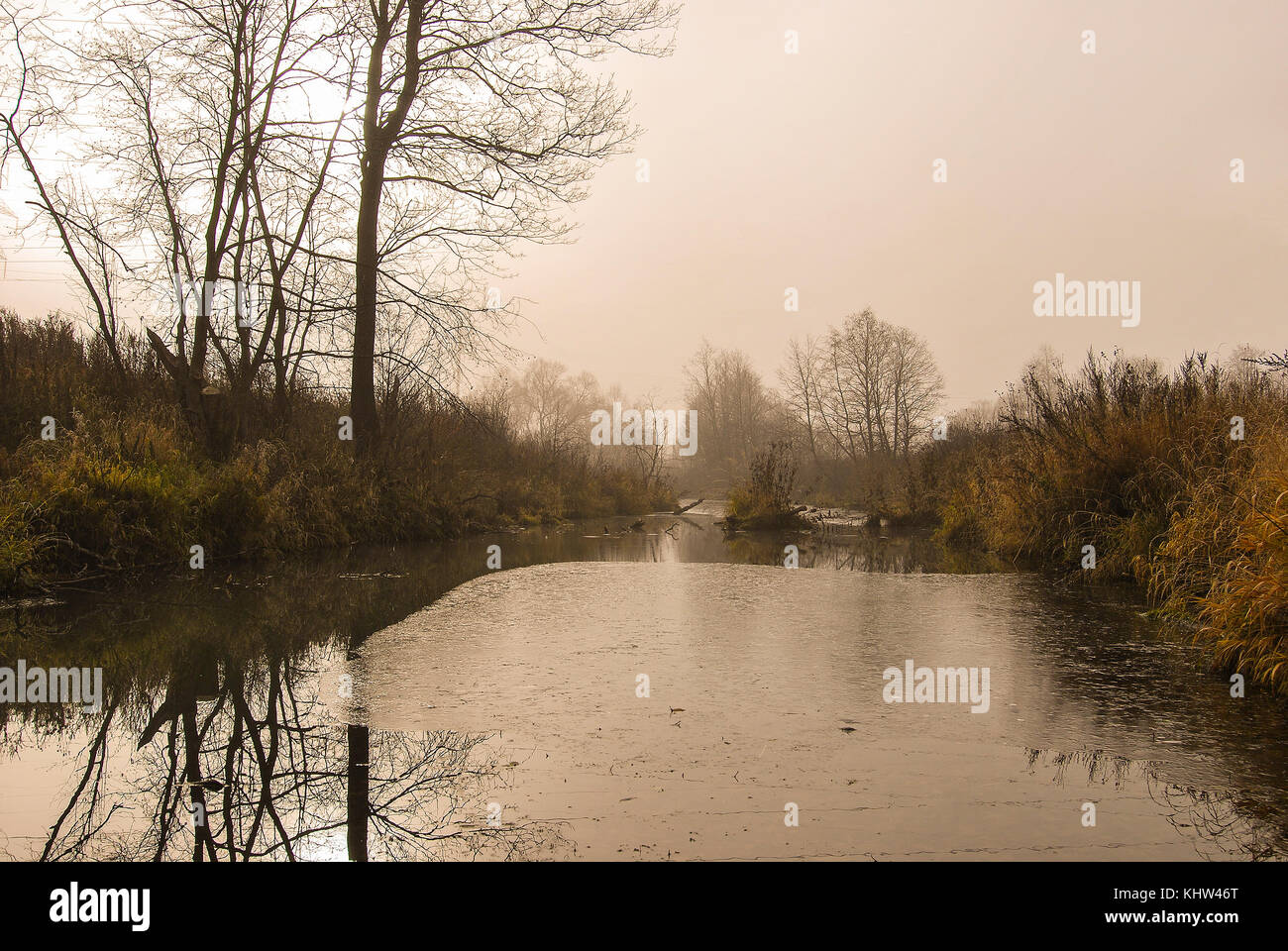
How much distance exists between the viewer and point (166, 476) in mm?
8516

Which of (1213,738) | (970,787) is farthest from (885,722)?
(1213,738)

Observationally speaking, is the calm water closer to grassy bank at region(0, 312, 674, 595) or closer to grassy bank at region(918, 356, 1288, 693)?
grassy bank at region(918, 356, 1288, 693)

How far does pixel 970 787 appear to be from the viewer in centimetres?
286

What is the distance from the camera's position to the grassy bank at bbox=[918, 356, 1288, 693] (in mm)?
4371

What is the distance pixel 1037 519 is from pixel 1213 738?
691cm

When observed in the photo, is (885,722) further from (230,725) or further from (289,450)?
(289,450)

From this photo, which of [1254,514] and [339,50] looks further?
[339,50]

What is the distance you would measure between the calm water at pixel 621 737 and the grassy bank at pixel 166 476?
1.21 meters

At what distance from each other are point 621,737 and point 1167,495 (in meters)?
7.06

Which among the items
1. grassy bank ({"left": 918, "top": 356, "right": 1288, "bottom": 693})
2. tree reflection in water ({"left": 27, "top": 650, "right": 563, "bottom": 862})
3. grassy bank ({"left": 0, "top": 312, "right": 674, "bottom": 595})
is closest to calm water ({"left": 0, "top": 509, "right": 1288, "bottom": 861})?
tree reflection in water ({"left": 27, "top": 650, "right": 563, "bottom": 862})

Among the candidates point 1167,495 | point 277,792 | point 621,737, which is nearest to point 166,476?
point 277,792

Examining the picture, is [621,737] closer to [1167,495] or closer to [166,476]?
[1167,495]
